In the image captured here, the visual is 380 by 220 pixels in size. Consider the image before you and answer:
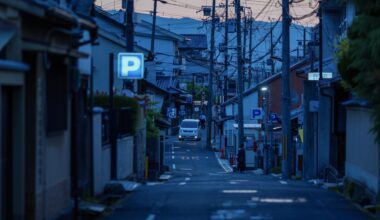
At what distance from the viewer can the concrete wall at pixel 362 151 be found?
1684cm

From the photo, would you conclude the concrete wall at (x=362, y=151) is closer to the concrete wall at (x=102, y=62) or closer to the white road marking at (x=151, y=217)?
the white road marking at (x=151, y=217)

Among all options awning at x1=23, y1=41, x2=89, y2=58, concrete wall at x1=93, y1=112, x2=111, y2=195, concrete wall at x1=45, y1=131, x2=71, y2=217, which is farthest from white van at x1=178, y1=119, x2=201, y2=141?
awning at x1=23, y1=41, x2=89, y2=58

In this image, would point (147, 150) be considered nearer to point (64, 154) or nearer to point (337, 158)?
point (337, 158)

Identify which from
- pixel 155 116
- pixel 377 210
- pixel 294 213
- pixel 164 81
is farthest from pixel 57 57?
pixel 164 81

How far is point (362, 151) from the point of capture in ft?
61.7

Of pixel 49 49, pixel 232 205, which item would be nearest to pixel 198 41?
pixel 232 205

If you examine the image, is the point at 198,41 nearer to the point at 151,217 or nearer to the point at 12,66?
the point at 151,217

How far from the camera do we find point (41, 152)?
11.1 m

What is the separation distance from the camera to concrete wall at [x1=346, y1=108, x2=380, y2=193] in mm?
16844

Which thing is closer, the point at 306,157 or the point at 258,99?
the point at 306,157

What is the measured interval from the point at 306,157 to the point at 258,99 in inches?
1224

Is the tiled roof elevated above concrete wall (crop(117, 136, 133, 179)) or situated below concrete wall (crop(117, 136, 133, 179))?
above

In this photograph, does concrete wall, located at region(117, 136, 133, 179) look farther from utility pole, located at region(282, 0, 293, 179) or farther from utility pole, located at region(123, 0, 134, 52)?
utility pole, located at region(282, 0, 293, 179)

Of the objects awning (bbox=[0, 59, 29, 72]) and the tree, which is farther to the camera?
the tree
